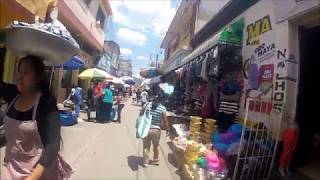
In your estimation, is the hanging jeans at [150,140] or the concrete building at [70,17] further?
the concrete building at [70,17]

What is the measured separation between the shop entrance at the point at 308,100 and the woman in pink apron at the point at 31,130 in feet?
19.7

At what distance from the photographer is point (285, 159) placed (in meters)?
7.59

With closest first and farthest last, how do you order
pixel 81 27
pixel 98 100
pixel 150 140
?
pixel 150 140, pixel 98 100, pixel 81 27

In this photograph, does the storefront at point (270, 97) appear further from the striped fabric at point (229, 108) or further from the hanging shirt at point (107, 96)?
the hanging shirt at point (107, 96)

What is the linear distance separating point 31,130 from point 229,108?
29.1ft

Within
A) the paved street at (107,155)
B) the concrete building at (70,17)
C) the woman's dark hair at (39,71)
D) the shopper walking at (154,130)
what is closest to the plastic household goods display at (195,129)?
the shopper walking at (154,130)

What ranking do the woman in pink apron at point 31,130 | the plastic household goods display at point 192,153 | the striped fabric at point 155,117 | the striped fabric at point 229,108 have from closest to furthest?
the woman in pink apron at point 31,130
the plastic household goods display at point 192,153
the striped fabric at point 155,117
the striped fabric at point 229,108

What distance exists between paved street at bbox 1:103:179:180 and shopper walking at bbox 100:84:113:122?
3.10 meters

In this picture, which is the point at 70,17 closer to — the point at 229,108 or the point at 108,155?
the point at 108,155

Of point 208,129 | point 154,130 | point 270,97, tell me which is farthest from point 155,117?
point 270,97

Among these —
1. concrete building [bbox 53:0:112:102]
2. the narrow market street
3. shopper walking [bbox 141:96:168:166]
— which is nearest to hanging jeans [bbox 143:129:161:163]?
shopper walking [bbox 141:96:168:166]

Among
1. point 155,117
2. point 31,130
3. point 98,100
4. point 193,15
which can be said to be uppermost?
point 193,15

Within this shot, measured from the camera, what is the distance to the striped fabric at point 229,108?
11295 mm

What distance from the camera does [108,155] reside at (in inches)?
420
